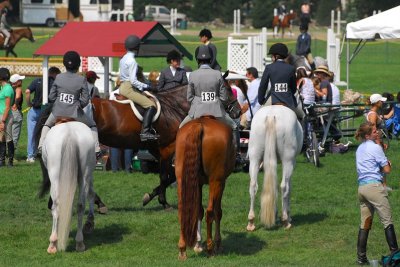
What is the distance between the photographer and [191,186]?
1209 cm

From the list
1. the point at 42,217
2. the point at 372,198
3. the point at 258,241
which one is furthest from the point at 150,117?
the point at 372,198

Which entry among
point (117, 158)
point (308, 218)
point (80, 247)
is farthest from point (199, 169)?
point (117, 158)

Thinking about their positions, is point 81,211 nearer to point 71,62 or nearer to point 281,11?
point 71,62

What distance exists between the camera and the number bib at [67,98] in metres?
13.0

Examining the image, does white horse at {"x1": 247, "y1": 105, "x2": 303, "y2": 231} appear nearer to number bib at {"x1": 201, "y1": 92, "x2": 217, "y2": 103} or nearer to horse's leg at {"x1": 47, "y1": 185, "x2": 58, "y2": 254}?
number bib at {"x1": 201, "y1": 92, "x2": 217, "y2": 103}

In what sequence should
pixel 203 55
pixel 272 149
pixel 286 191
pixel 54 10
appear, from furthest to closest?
pixel 54 10 → pixel 286 191 → pixel 272 149 → pixel 203 55

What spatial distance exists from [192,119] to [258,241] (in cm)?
182

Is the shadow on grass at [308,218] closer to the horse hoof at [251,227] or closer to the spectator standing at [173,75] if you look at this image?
the horse hoof at [251,227]

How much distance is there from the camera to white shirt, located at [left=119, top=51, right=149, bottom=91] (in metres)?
16.0

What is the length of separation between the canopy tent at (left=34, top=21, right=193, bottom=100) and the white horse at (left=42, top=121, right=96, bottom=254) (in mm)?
9399

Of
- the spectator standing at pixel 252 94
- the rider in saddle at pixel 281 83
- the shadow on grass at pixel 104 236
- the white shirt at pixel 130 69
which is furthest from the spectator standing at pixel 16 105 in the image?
the rider in saddle at pixel 281 83

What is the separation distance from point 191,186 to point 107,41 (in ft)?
39.5

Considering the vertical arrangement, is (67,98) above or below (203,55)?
below

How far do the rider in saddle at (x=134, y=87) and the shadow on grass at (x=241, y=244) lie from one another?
2.83 m
